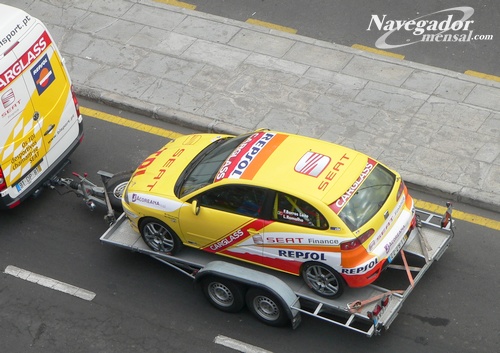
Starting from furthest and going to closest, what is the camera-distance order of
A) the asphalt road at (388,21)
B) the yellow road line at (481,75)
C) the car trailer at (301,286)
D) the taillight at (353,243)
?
1. the asphalt road at (388,21)
2. the yellow road line at (481,75)
3. the car trailer at (301,286)
4. the taillight at (353,243)

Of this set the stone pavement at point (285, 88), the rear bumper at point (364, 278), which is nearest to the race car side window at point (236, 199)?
the rear bumper at point (364, 278)

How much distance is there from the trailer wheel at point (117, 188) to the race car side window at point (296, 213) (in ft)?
8.90

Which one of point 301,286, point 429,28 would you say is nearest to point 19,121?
point 301,286

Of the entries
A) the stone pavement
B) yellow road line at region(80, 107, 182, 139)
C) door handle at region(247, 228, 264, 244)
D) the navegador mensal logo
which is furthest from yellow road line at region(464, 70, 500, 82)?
door handle at region(247, 228, 264, 244)

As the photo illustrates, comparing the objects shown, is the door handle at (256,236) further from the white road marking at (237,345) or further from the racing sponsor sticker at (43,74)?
the racing sponsor sticker at (43,74)

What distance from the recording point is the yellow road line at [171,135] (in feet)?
37.4

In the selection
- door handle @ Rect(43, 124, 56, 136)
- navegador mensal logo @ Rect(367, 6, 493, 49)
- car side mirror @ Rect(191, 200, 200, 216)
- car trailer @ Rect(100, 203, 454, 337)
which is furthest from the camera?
navegador mensal logo @ Rect(367, 6, 493, 49)

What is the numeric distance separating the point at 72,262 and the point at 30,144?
162 centimetres

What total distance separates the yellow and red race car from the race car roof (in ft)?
0.04

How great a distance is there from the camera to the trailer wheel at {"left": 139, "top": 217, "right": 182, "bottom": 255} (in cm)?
1046

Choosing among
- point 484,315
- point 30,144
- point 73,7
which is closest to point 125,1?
point 73,7

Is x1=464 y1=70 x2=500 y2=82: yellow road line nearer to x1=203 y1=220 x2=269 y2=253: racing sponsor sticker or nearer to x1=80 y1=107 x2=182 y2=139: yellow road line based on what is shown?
x1=80 y1=107 x2=182 y2=139: yellow road line

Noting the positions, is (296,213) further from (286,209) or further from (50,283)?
(50,283)

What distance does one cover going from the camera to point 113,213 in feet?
37.4
